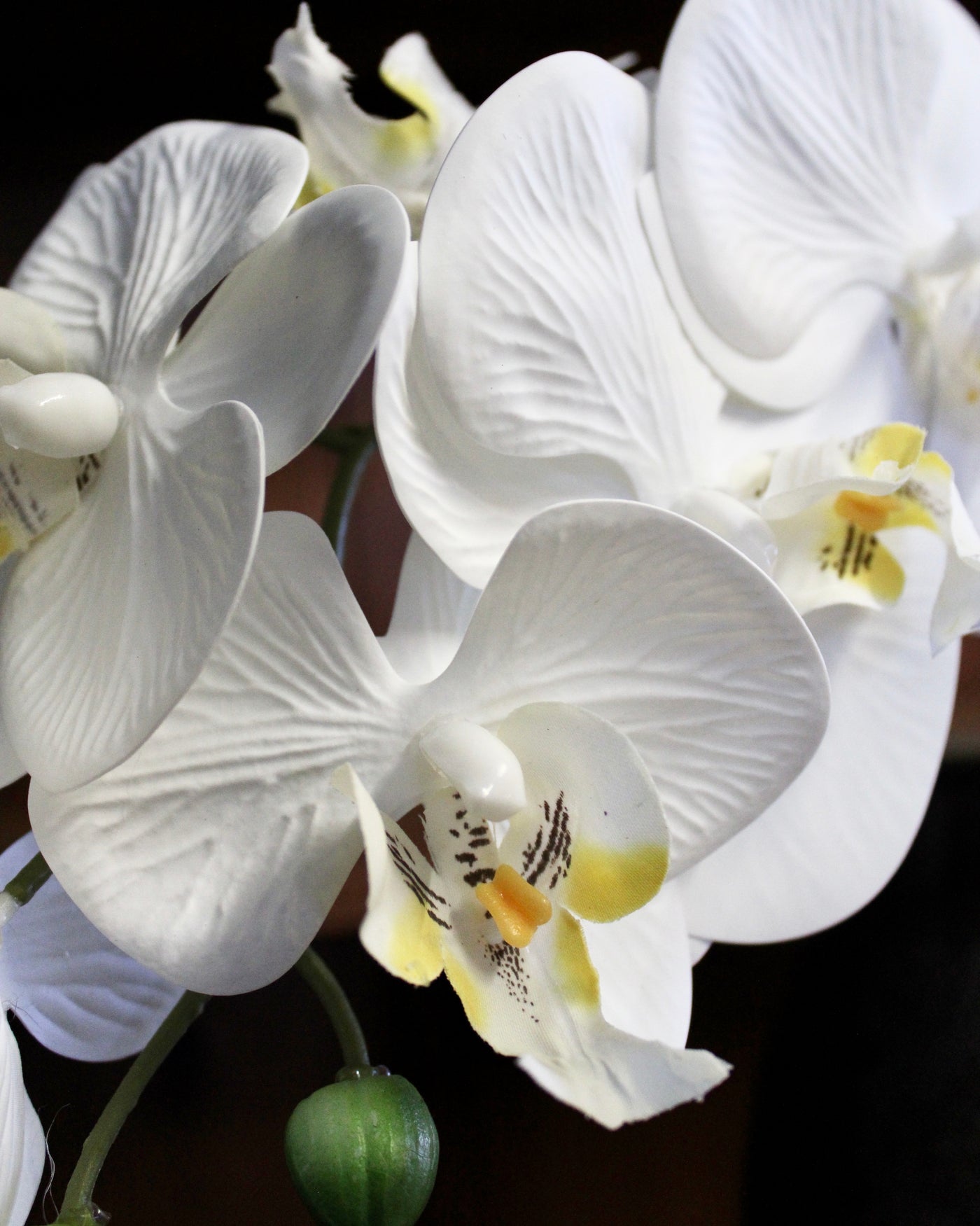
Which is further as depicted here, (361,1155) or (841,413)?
(841,413)

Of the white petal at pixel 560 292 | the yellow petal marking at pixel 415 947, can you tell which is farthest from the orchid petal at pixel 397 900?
the white petal at pixel 560 292

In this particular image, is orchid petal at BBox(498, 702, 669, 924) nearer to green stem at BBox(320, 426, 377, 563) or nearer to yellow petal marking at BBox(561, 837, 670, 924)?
yellow petal marking at BBox(561, 837, 670, 924)

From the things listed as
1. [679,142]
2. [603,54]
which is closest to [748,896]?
[679,142]

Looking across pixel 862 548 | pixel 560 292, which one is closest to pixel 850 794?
pixel 862 548

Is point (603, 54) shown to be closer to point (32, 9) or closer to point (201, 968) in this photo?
point (32, 9)

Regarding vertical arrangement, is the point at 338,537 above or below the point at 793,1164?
above

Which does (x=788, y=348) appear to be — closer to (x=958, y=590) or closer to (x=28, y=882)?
(x=958, y=590)
